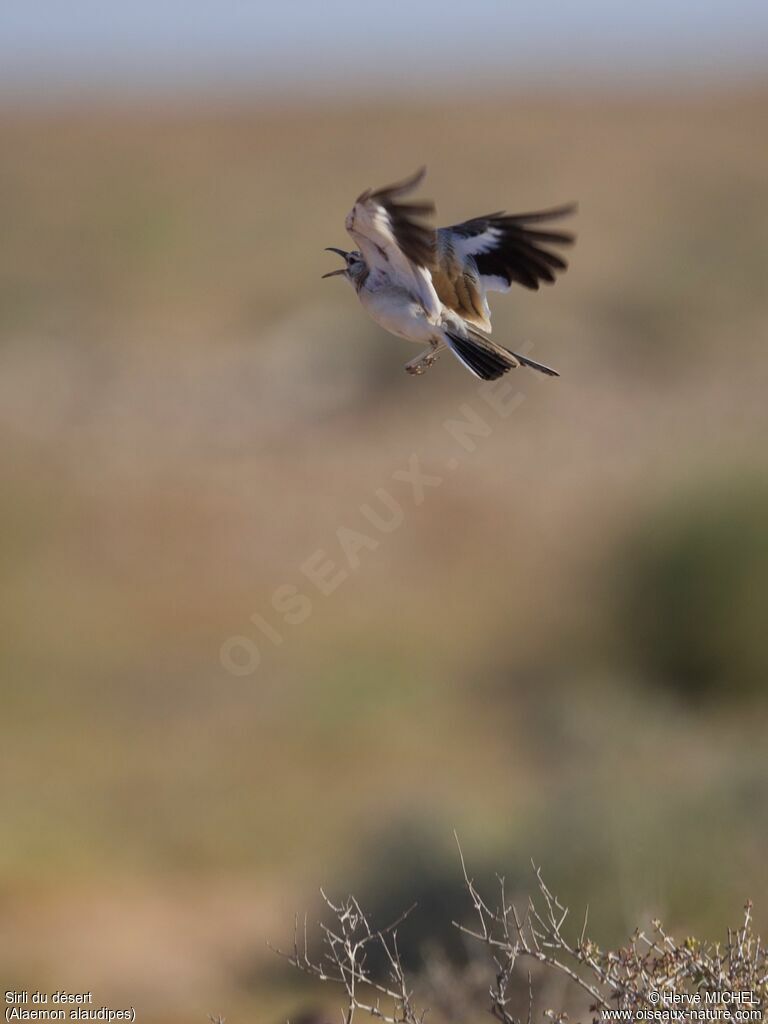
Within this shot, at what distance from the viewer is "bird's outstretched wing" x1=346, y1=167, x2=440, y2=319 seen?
15.6 feet

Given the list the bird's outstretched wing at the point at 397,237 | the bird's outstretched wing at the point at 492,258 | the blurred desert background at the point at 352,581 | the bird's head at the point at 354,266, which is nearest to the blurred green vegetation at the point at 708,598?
the blurred desert background at the point at 352,581

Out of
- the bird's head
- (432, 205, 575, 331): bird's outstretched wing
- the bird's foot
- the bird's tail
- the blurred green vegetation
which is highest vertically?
the bird's head

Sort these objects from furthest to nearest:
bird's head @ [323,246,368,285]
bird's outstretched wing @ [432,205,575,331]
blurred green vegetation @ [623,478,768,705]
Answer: blurred green vegetation @ [623,478,768,705] < bird's outstretched wing @ [432,205,575,331] < bird's head @ [323,246,368,285]

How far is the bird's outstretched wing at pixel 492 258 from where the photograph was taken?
5754mm

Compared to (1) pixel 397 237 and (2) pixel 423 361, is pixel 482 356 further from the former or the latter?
(1) pixel 397 237

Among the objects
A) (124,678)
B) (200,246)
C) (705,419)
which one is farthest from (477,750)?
(200,246)

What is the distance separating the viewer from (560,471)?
2447cm

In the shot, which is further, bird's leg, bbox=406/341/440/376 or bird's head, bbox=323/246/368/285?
bird's head, bbox=323/246/368/285

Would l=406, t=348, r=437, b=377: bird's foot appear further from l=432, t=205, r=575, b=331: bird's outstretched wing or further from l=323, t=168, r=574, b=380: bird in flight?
l=432, t=205, r=575, b=331: bird's outstretched wing

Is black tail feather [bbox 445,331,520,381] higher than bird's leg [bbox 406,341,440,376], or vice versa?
bird's leg [bbox 406,341,440,376]

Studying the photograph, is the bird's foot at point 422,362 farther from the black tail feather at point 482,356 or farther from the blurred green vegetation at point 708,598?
the blurred green vegetation at point 708,598

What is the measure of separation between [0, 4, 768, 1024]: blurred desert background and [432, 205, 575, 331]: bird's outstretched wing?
3.68 m

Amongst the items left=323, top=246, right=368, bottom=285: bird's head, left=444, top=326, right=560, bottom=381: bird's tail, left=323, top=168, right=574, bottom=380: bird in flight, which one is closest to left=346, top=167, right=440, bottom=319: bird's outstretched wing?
left=323, top=168, right=574, bottom=380: bird in flight

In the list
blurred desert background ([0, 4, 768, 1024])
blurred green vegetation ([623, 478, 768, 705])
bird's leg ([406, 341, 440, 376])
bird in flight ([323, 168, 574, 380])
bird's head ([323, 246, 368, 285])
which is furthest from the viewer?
blurred green vegetation ([623, 478, 768, 705])
